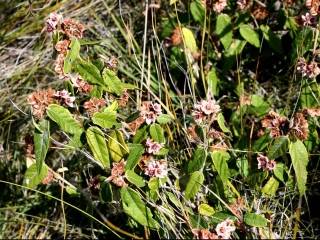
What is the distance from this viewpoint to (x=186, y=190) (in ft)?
4.12

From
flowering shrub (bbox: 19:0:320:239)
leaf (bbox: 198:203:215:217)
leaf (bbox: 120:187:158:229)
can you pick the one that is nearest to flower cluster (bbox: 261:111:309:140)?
flowering shrub (bbox: 19:0:320:239)

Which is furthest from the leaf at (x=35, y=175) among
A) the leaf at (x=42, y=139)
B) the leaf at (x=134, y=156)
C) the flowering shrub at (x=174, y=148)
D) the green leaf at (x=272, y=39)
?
the green leaf at (x=272, y=39)

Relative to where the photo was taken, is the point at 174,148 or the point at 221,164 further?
the point at 174,148

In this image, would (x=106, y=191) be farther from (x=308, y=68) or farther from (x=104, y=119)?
(x=308, y=68)

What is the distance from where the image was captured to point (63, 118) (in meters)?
1.18

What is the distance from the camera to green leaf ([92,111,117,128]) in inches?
47.6

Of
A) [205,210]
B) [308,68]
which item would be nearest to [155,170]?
[205,210]

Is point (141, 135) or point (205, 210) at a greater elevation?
point (141, 135)

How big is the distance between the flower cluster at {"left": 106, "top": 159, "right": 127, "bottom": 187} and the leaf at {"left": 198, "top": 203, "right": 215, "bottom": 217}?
183 millimetres

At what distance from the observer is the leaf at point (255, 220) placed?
1.20m

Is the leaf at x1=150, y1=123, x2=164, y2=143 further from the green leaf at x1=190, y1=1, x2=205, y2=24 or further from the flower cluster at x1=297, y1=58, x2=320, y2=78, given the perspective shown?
the green leaf at x1=190, y1=1, x2=205, y2=24

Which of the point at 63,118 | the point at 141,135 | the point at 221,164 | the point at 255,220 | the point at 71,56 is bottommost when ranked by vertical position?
the point at 255,220

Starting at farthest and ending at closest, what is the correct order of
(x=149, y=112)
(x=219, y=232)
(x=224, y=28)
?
1. (x=224, y=28)
2. (x=149, y=112)
3. (x=219, y=232)

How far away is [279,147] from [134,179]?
318mm
